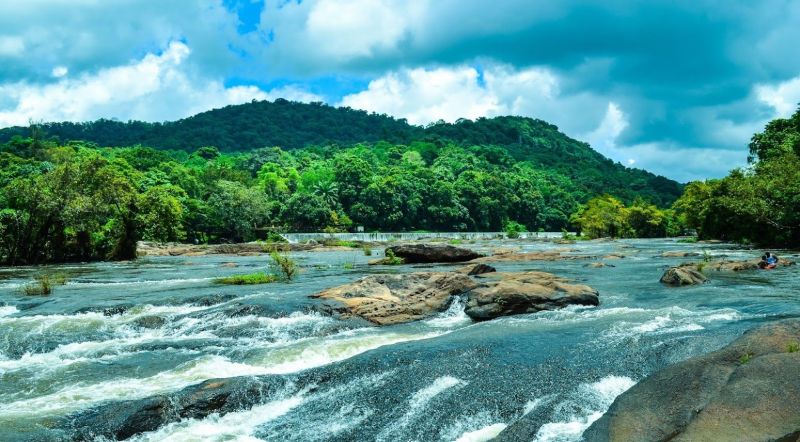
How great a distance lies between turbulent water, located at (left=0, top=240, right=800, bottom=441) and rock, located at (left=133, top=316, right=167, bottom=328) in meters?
0.05

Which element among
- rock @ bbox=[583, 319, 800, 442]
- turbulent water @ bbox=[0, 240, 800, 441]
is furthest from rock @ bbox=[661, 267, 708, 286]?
rock @ bbox=[583, 319, 800, 442]

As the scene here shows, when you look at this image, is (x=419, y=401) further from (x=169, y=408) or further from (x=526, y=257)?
(x=526, y=257)

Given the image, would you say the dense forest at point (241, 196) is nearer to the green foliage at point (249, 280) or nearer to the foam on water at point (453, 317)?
the green foliage at point (249, 280)

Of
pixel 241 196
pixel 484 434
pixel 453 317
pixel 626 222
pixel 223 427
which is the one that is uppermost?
pixel 241 196

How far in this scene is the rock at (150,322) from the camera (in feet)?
55.0

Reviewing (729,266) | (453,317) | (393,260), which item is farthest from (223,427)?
(393,260)

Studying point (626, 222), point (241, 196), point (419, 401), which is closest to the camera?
point (419, 401)

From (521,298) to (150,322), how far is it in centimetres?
1068

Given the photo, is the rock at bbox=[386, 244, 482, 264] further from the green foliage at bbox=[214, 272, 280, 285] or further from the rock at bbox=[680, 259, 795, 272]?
the rock at bbox=[680, 259, 795, 272]

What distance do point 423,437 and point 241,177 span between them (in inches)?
4746

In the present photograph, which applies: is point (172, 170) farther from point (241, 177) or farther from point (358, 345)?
point (358, 345)

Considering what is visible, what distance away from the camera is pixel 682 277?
74.5ft

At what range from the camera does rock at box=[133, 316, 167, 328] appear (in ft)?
55.0

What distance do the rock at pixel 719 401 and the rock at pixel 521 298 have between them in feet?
27.1
